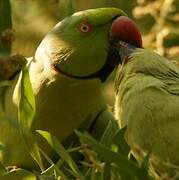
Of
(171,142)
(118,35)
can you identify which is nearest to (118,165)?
(171,142)

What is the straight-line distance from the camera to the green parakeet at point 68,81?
6.36 ft

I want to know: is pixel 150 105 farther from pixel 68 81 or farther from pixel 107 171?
pixel 68 81

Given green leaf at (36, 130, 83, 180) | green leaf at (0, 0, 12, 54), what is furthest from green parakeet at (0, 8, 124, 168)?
green leaf at (36, 130, 83, 180)

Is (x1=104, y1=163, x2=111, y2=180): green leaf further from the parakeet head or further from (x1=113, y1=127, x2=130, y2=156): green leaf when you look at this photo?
the parakeet head

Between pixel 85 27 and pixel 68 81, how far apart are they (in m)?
0.16

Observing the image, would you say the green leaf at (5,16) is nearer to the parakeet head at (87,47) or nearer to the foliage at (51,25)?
the foliage at (51,25)

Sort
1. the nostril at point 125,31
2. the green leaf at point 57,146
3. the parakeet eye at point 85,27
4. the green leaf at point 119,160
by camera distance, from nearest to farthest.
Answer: the green leaf at point 119,160, the green leaf at point 57,146, the nostril at point 125,31, the parakeet eye at point 85,27

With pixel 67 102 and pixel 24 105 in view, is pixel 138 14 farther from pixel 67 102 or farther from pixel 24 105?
pixel 24 105

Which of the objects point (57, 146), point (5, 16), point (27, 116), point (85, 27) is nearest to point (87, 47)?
point (85, 27)

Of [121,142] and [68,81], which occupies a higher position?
[121,142]

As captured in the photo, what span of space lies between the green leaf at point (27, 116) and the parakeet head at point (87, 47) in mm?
498

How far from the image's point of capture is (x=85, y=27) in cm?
195

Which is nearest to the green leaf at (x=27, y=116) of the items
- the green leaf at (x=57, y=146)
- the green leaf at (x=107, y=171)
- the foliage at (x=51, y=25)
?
the foliage at (x=51, y=25)

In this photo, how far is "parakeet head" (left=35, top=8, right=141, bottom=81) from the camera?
194cm
